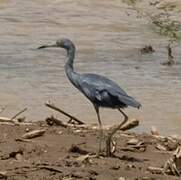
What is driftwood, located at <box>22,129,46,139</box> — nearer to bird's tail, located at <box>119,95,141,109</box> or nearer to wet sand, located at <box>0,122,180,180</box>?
wet sand, located at <box>0,122,180,180</box>

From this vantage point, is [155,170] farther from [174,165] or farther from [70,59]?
[70,59]

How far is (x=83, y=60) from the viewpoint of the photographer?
16.1 metres

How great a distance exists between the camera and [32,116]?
1134 centimetres

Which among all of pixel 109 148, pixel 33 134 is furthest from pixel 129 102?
pixel 33 134

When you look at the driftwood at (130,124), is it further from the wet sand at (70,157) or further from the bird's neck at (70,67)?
the bird's neck at (70,67)

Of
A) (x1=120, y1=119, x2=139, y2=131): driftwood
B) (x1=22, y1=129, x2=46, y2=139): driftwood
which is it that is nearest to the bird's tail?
(x1=22, y1=129, x2=46, y2=139): driftwood

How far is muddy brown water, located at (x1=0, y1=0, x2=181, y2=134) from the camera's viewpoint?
12.0 metres

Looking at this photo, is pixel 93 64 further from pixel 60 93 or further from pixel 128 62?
pixel 60 93

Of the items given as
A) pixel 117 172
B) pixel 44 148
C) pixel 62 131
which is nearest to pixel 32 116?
pixel 62 131

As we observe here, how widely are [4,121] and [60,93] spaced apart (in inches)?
161

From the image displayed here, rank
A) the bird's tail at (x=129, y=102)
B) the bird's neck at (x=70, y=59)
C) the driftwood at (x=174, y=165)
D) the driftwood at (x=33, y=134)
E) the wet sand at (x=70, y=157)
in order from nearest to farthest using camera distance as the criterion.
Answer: the wet sand at (x=70, y=157)
the driftwood at (x=174, y=165)
the bird's tail at (x=129, y=102)
the bird's neck at (x=70, y=59)
the driftwood at (x=33, y=134)

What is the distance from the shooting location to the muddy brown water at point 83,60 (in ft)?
39.4

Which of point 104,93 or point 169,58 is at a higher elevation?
point 104,93

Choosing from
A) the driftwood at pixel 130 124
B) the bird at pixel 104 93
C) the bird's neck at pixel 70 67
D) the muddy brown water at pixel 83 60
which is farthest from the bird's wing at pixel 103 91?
the muddy brown water at pixel 83 60
